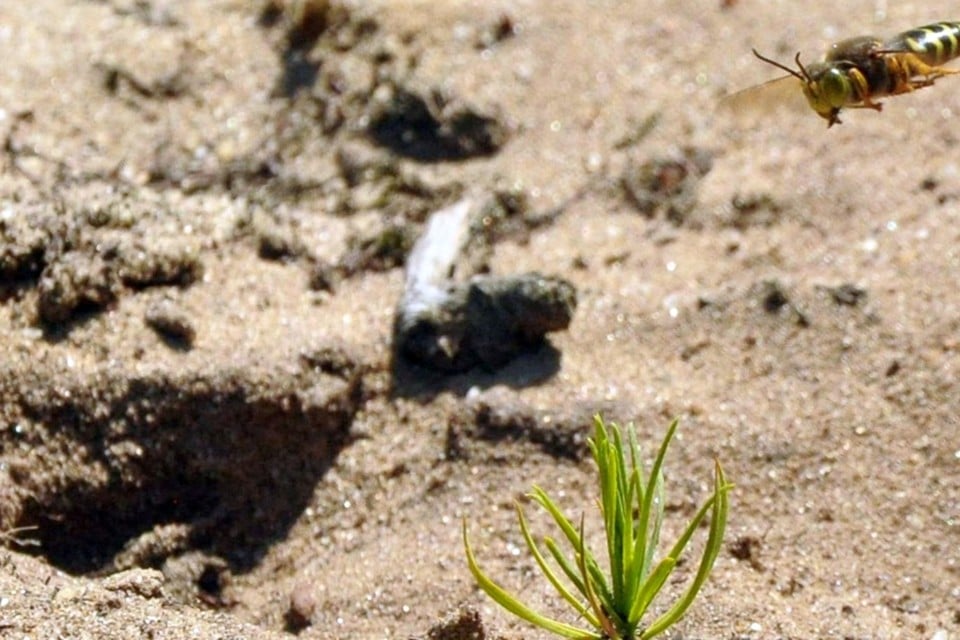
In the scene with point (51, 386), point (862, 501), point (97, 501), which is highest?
point (51, 386)

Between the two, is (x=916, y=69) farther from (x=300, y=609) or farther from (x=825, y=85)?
(x=300, y=609)

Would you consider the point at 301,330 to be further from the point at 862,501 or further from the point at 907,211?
the point at 907,211

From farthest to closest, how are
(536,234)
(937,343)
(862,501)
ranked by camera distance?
(536,234), (937,343), (862,501)

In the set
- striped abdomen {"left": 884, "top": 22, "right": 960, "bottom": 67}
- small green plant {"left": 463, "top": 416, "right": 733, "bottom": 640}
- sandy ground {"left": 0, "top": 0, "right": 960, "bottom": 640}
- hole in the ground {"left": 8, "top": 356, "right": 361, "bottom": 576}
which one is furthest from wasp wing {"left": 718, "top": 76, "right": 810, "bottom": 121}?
hole in the ground {"left": 8, "top": 356, "right": 361, "bottom": 576}

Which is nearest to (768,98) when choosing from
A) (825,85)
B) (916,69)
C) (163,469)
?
(825,85)

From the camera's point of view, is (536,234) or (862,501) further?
(536,234)

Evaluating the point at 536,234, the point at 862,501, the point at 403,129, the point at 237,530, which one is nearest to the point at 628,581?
the point at 862,501

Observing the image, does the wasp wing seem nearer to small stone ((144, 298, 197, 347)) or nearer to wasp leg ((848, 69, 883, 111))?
wasp leg ((848, 69, 883, 111))
